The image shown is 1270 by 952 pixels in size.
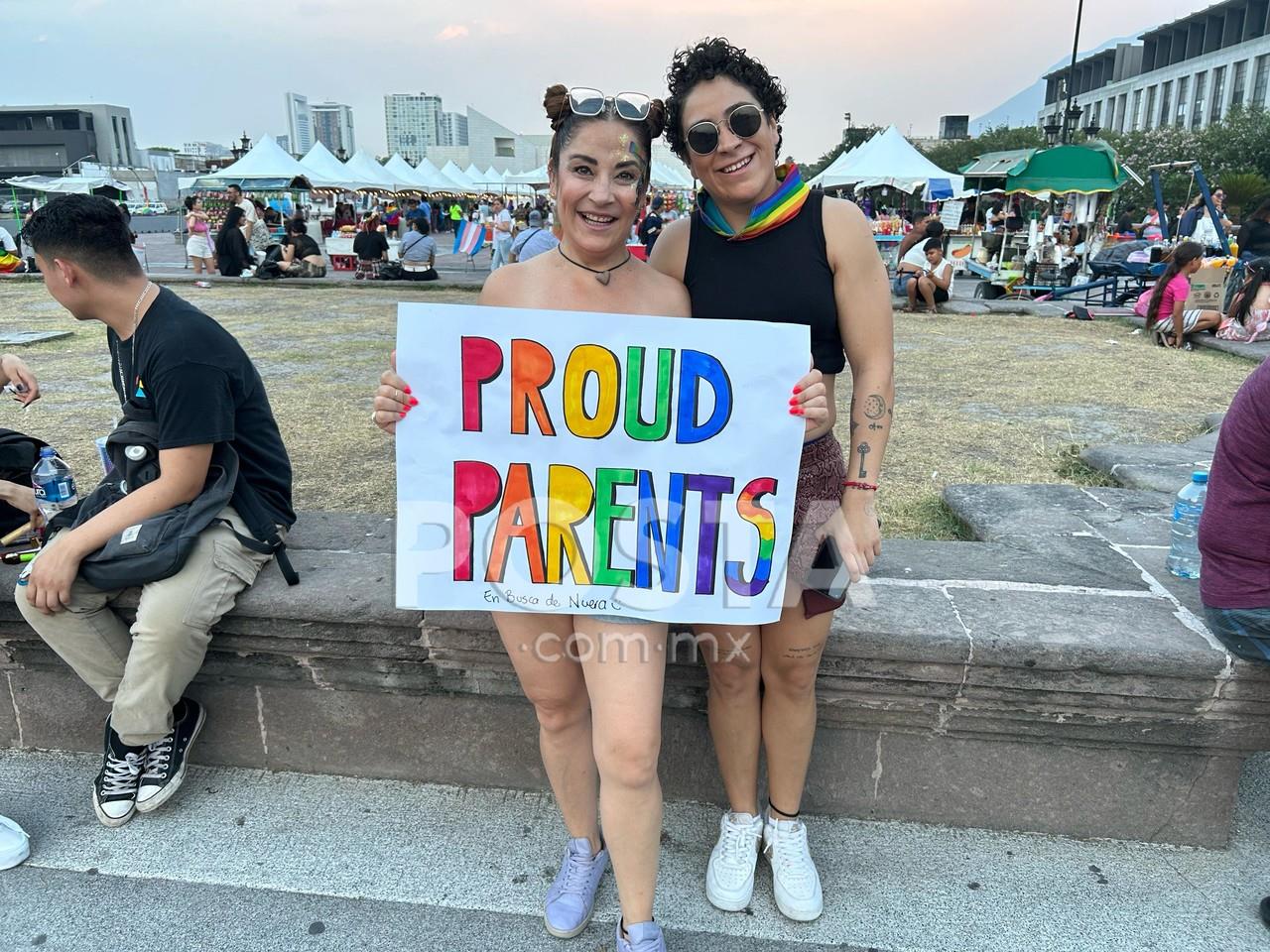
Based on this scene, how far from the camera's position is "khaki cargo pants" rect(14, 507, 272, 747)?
229cm

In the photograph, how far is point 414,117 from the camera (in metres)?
171

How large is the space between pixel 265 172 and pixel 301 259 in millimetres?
8770

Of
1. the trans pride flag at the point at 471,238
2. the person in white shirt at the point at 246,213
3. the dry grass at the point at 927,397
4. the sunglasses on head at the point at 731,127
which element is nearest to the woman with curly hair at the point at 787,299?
the sunglasses on head at the point at 731,127

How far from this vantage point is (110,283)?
2377 millimetres

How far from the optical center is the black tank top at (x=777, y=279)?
75.7 inches

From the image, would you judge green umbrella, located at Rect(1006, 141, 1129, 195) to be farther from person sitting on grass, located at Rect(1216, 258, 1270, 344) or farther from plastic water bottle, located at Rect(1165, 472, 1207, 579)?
plastic water bottle, located at Rect(1165, 472, 1207, 579)

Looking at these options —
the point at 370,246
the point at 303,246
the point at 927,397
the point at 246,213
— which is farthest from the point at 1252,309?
the point at 246,213

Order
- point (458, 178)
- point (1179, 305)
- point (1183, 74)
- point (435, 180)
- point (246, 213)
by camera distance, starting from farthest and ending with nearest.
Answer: point (1183, 74)
point (458, 178)
point (435, 180)
point (246, 213)
point (1179, 305)

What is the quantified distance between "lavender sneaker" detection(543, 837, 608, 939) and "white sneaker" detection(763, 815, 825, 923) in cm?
44

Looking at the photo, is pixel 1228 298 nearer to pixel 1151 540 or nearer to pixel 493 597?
pixel 1151 540

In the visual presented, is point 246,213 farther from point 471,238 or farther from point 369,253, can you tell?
point 471,238

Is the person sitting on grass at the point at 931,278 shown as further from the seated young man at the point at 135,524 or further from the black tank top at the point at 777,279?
the seated young man at the point at 135,524

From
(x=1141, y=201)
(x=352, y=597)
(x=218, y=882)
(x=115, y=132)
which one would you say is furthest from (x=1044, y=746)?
(x=115, y=132)

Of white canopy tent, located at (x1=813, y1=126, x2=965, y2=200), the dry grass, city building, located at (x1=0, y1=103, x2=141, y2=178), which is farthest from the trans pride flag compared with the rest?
city building, located at (x1=0, y1=103, x2=141, y2=178)
